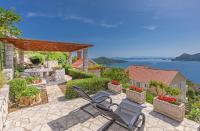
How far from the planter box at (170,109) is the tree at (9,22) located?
41.5ft

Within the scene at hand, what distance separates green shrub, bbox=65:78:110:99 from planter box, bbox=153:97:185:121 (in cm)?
384

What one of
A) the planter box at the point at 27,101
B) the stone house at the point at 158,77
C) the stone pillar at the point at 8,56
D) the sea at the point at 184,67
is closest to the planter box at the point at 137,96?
the planter box at the point at 27,101

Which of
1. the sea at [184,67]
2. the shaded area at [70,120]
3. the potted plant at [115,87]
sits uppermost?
the potted plant at [115,87]

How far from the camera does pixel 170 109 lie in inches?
211

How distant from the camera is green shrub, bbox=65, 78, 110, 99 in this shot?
7344 mm

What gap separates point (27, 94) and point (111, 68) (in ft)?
20.7

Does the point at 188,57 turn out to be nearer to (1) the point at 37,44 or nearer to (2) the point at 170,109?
(2) the point at 170,109

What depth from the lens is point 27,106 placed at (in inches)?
251

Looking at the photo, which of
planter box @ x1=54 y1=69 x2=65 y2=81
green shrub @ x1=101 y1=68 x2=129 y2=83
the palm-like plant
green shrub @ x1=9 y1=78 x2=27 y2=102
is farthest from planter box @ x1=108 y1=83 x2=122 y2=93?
planter box @ x1=54 y1=69 x2=65 y2=81

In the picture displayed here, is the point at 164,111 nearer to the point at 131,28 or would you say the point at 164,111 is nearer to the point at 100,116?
the point at 100,116

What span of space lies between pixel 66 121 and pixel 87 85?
3257mm

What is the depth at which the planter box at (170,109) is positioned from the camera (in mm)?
5078

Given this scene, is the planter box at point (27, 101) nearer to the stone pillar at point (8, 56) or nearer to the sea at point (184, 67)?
the stone pillar at point (8, 56)

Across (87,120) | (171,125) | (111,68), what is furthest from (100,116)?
(111,68)
